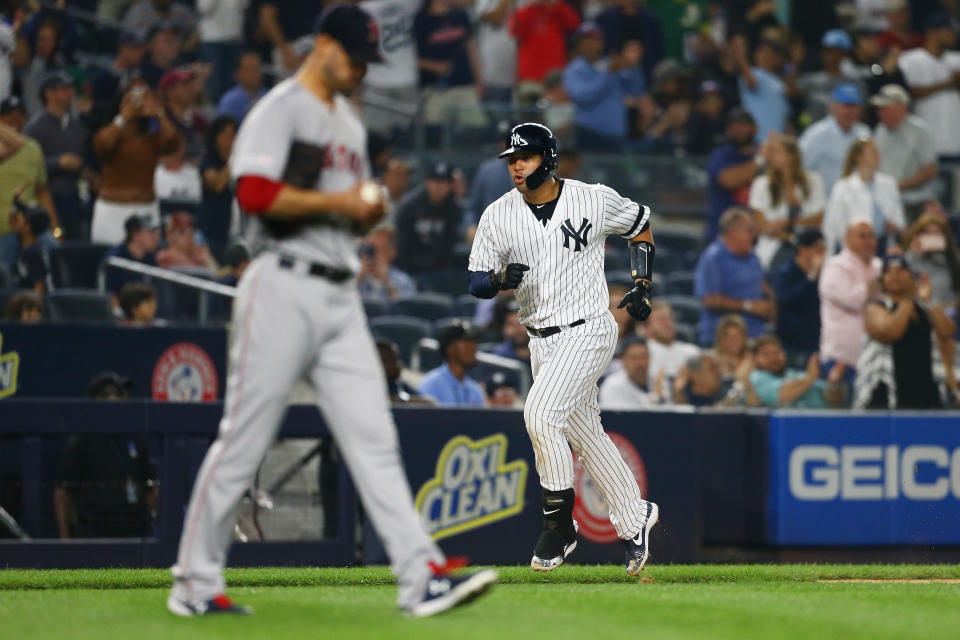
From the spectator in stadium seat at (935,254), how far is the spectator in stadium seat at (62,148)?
7055mm

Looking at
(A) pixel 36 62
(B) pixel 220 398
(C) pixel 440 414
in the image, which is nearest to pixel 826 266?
(C) pixel 440 414

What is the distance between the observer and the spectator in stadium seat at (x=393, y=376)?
1038cm

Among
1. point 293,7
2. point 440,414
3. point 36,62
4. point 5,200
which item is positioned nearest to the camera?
point 440,414

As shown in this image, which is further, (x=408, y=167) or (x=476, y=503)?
(x=408, y=167)

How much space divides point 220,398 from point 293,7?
5.35m

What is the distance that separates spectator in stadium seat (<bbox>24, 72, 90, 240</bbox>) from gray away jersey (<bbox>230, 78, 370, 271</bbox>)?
8268 millimetres

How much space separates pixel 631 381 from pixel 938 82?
6.83 metres

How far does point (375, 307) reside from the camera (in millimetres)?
12734

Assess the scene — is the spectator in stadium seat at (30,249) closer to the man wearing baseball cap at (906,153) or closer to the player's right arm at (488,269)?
the player's right arm at (488,269)

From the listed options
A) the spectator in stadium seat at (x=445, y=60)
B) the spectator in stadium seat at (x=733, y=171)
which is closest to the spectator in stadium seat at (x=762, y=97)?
the spectator in stadium seat at (x=733, y=171)

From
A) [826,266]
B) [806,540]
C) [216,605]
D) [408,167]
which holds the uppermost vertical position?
[408,167]

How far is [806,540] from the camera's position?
35.8ft

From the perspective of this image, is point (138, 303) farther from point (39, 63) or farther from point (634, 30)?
point (634, 30)

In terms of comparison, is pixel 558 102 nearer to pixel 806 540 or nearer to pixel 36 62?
pixel 36 62
